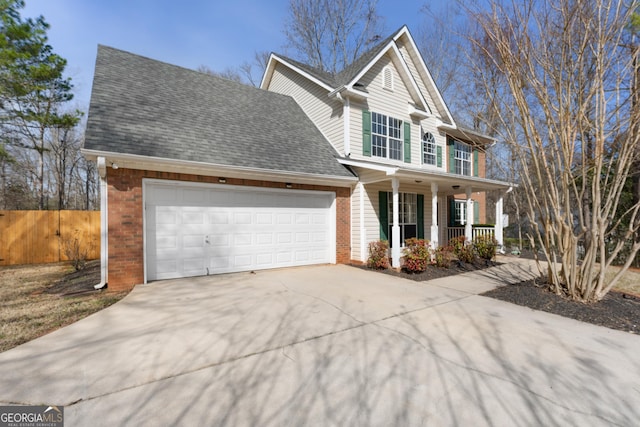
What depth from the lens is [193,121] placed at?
26.0ft

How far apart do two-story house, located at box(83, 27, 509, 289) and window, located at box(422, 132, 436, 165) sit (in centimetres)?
7

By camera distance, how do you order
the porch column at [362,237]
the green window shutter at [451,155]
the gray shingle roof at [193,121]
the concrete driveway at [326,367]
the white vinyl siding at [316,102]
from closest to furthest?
the concrete driveway at [326,367] < the gray shingle roof at [193,121] < the porch column at [362,237] < the white vinyl siding at [316,102] < the green window shutter at [451,155]

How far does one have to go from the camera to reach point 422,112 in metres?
11.3

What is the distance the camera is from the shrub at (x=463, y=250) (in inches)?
365

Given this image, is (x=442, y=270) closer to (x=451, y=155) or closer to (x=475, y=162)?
(x=451, y=155)

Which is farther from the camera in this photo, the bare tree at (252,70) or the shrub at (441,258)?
the bare tree at (252,70)

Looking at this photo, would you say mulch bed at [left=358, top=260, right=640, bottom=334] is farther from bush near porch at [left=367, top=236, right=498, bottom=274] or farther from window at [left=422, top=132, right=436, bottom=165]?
window at [left=422, top=132, right=436, bottom=165]

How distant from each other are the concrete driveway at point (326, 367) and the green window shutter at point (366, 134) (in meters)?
6.32

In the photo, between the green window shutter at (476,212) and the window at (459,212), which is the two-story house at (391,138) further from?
the green window shutter at (476,212)

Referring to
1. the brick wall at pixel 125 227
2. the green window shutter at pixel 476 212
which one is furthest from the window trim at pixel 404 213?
the brick wall at pixel 125 227

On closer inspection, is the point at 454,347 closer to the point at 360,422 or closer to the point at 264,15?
the point at 360,422

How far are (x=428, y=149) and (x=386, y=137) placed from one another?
100 inches

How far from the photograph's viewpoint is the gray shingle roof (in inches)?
255

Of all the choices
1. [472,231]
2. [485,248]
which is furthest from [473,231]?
[485,248]
